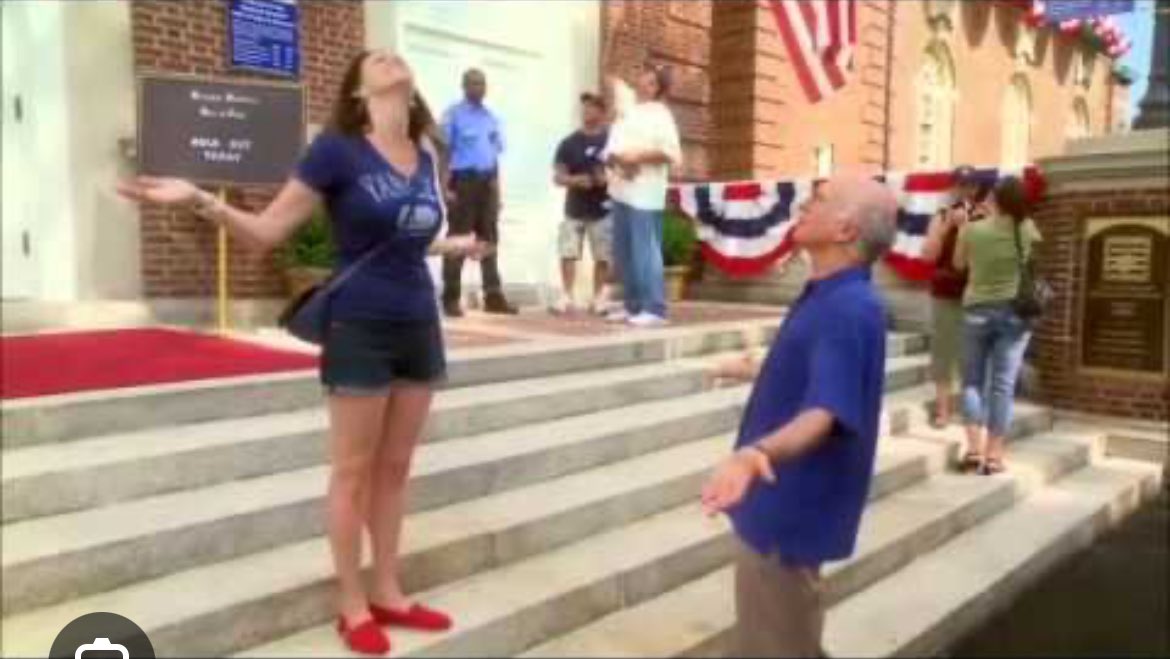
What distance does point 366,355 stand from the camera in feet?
9.66

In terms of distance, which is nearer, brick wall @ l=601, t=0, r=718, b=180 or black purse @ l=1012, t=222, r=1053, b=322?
black purse @ l=1012, t=222, r=1053, b=322

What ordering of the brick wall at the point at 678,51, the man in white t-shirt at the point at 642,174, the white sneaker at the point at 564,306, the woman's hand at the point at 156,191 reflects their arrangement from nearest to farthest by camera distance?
1. the woman's hand at the point at 156,191
2. the man in white t-shirt at the point at 642,174
3. the white sneaker at the point at 564,306
4. the brick wall at the point at 678,51

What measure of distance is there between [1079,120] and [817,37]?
14.8 meters

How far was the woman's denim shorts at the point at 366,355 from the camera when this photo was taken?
2.94m

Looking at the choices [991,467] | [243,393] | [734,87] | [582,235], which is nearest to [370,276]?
[243,393]

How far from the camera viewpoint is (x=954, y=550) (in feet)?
16.9

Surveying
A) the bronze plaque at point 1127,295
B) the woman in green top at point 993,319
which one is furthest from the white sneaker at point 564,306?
the bronze plaque at point 1127,295

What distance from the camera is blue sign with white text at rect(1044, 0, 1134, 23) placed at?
1098 cm

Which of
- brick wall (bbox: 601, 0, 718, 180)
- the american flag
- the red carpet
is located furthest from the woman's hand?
the american flag

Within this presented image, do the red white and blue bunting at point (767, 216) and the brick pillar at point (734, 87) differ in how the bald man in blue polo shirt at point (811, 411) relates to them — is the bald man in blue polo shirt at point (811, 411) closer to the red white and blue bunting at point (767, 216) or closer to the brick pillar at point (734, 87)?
the red white and blue bunting at point (767, 216)

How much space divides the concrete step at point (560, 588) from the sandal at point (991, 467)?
7.19ft

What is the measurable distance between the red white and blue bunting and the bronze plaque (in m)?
0.75

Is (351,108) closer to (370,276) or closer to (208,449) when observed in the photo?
(370,276)

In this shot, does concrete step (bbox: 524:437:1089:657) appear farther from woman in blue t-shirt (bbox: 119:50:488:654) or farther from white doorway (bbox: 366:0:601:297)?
white doorway (bbox: 366:0:601:297)
